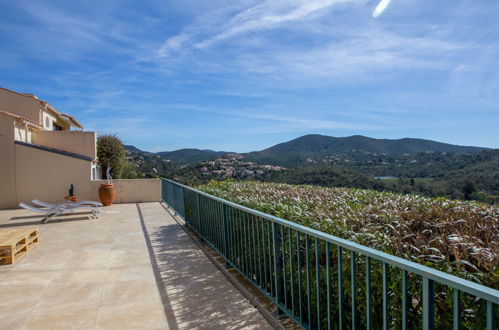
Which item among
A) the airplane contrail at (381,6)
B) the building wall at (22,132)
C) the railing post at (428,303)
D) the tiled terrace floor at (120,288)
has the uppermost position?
the airplane contrail at (381,6)

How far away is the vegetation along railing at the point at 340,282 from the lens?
1254 millimetres

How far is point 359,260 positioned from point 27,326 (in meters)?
2.76

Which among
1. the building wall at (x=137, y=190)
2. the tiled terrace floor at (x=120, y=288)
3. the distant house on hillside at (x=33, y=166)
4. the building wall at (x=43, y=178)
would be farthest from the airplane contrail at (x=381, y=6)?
the distant house on hillside at (x=33, y=166)

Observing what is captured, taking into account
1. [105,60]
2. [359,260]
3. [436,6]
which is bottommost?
[359,260]

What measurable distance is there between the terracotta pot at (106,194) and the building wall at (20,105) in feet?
17.6

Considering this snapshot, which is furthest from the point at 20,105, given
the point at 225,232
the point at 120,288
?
the point at 225,232

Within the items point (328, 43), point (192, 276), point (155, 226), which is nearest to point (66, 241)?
point (155, 226)

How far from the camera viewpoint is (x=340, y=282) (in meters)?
1.85

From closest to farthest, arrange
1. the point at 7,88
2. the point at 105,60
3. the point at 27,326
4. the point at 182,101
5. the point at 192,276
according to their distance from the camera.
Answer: the point at 27,326 < the point at 192,276 < the point at 105,60 < the point at 7,88 < the point at 182,101

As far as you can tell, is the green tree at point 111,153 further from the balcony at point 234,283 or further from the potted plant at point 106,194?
the balcony at point 234,283

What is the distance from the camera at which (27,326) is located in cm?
262

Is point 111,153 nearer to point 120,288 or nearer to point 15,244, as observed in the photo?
point 15,244

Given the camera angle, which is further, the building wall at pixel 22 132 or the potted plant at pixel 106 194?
the potted plant at pixel 106 194

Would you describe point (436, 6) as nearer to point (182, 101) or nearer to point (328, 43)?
point (328, 43)
